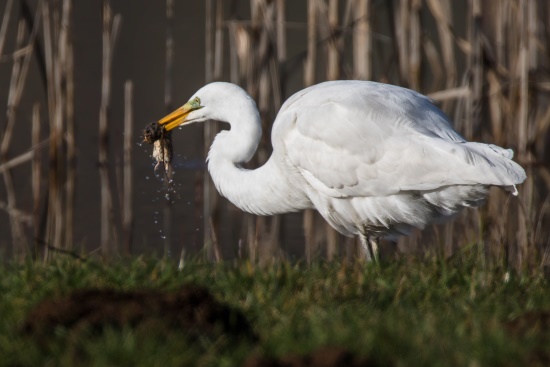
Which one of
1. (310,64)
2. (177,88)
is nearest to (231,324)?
(310,64)

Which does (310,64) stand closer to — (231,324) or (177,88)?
(231,324)

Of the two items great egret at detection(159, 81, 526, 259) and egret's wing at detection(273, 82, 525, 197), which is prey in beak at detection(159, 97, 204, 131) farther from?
egret's wing at detection(273, 82, 525, 197)

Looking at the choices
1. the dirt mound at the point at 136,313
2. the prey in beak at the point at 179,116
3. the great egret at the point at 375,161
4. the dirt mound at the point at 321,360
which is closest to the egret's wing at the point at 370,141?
the great egret at the point at 375,161

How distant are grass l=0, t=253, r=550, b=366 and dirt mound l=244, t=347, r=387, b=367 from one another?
18cm

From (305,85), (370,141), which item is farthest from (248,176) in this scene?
(305,85)

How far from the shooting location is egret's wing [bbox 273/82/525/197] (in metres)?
4.98

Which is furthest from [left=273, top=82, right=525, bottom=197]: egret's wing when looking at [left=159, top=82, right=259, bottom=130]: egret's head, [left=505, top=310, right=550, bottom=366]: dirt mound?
[left=505, top=310, right=550, bottom=366]: dirt mound

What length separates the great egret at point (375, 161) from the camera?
16.1ft

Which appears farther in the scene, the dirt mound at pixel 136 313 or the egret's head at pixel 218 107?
the egret's head at pixel 218 107

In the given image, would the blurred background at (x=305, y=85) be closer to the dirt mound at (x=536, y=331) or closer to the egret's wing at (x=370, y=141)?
the egret's wing at (x=370, y=141)

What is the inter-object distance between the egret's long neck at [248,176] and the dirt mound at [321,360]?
304 centimetres

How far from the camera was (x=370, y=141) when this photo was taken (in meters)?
5.16

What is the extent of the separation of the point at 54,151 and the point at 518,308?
3715 millimetres

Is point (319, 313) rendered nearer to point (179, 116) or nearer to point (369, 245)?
point (369, 245)
